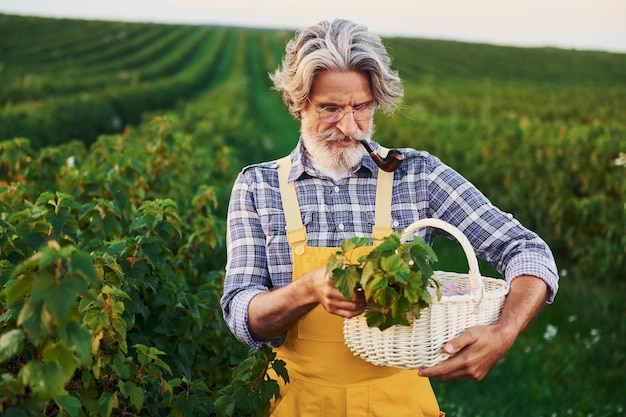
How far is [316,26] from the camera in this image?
2.29 metres

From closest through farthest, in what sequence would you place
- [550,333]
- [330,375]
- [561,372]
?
[330,375], [561,372], [550,333]

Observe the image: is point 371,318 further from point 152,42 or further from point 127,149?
point 152,42

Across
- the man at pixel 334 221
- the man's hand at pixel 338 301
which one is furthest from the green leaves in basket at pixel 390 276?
the man at pixel 334 221

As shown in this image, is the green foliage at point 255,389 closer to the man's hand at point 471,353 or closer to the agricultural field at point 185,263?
the agricultural field at point 185,263

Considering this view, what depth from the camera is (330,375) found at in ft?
6.97

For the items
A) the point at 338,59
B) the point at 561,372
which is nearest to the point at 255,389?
the point at 338,59

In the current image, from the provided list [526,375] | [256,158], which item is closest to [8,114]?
[256,158]

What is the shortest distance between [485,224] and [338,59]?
0.63 meters

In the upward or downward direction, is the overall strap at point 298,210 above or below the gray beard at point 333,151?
below

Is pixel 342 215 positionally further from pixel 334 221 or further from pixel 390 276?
pixel 390 276

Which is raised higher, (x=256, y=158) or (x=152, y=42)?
(x=256, y=158)

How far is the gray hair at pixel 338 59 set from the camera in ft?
7.21

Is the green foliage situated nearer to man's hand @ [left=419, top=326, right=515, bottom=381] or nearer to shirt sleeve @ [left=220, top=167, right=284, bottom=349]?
shirt sleeve @ [left=220, top=167, right=284, bottom=349]

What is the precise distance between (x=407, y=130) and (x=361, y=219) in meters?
12.0
